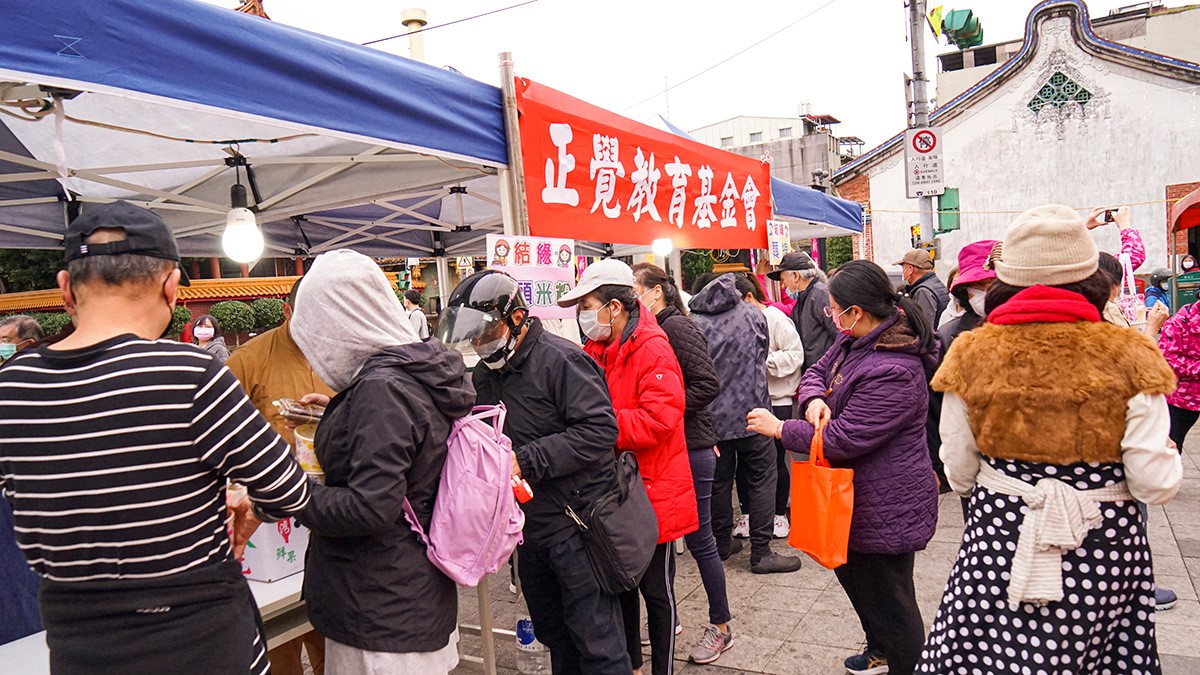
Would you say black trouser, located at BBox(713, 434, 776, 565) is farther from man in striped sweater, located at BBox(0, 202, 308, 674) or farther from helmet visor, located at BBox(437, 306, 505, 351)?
man in striped sweater, located at BBox(0, 202, 308, 674)

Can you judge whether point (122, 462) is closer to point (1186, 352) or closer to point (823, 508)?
point (823, 508)

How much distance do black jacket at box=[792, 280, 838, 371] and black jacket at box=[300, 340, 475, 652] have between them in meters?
4.06

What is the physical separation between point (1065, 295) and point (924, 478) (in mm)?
974

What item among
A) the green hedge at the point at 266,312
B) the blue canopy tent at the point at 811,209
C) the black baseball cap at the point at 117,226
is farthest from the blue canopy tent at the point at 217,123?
the green hedge at the point at 266,312

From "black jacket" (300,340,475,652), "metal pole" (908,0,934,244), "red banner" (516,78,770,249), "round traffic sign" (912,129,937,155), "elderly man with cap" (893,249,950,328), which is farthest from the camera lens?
"metal pole" (908,0,934,244)

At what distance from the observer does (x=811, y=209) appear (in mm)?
8672

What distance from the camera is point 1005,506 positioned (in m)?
2.14

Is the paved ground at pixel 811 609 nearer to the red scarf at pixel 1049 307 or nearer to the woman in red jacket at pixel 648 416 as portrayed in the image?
the woman in red jacket at pixel 648 416

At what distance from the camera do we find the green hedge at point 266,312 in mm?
23781

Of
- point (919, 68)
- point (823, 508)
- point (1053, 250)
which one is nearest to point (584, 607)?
point (823, 508)

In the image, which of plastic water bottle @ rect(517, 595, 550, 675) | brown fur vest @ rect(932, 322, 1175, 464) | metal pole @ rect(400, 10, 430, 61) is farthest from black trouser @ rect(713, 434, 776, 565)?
metal pole @ rect(400, 10, 430, 61)

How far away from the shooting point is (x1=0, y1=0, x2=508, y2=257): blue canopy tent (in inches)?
85.0

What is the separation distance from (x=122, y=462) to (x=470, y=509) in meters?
0.88

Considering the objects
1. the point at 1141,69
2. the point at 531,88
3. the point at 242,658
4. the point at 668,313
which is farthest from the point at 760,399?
the point at 1141,69
